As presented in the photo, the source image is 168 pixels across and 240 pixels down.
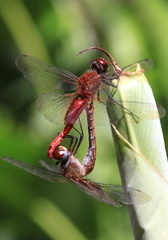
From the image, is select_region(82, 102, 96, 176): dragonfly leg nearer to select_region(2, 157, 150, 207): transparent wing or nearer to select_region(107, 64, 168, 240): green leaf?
select_region(2, 157, 150, 207): transparent wing

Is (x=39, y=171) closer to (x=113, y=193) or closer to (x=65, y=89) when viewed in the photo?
(x=113, y=193)

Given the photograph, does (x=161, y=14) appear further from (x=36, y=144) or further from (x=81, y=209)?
(x=81, y=209)

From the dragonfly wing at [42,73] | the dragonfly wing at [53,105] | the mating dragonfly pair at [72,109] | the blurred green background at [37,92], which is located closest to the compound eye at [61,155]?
the mating dragonfly pair at [72,109]

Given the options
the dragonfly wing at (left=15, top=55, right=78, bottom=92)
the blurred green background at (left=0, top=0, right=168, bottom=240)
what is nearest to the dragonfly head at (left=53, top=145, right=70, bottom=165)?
the dragonfly wing at (left=15, top=55, right=78, bottom=92)

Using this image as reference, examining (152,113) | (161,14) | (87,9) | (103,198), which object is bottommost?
(103,198)

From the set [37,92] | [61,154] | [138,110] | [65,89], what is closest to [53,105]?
[65,89]

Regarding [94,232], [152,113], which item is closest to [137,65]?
[152,113]

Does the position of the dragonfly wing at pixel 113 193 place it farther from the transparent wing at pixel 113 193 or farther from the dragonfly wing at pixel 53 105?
the dragonfly wing at pixel 53 105
